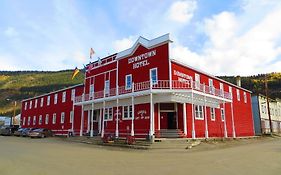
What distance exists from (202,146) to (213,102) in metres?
8.81

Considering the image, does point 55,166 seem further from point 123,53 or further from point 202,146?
point 123,53

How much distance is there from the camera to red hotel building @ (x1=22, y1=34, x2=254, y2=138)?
21.0 metres

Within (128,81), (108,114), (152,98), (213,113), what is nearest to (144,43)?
(128,81)

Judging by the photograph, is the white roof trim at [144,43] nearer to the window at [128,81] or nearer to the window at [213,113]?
the window at [128,81]

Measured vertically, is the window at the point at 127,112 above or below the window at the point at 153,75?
below

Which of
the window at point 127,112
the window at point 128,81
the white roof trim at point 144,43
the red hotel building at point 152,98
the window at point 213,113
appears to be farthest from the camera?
the window at point 213,113

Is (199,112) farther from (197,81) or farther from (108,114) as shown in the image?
(108,114)

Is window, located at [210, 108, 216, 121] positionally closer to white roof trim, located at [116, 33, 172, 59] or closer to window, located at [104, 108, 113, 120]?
white roof trim, located at [116, 33, 172, 59]

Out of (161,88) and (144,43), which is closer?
(161,88)

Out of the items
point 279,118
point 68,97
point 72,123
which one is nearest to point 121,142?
point 72,123

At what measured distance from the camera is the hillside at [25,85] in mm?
99125

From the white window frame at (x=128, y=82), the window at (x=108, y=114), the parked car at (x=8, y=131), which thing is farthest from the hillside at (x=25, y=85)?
the white window frame at (x=128, y=82)

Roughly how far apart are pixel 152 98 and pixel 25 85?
104591 millimetres

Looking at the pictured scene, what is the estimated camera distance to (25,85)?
111m
